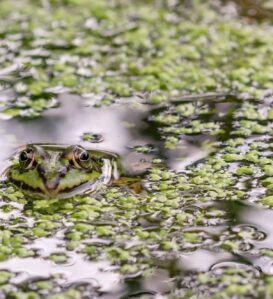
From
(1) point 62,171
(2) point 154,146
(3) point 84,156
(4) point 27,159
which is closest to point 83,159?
(3) point 84,156

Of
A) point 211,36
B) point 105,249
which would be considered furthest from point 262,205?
point 211,36

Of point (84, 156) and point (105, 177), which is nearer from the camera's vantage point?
point (84, 156)

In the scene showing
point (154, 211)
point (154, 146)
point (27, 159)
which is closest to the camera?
point (154, 211)

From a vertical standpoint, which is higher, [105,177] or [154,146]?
[154,146]

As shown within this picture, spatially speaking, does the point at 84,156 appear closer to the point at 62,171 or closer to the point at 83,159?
the point at 83,159

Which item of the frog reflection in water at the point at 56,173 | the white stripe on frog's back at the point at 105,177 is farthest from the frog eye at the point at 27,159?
the white stripe on frog's back at the point at 105,177

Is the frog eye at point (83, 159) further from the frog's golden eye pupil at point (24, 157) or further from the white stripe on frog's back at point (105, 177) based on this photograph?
the frog's golden eye pupil at point (24, 157)

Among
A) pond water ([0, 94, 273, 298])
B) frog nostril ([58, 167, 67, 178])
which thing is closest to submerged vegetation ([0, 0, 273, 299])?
pond water ([0, 94, 273, 298])

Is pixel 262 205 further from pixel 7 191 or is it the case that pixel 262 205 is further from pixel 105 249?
pixel 7 191
